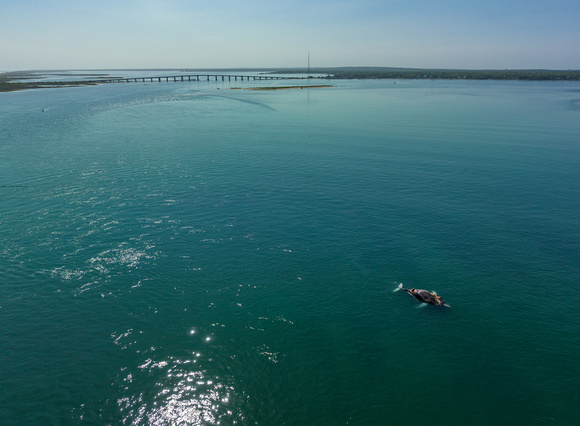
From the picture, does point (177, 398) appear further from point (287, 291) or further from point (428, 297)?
point (428, 297)

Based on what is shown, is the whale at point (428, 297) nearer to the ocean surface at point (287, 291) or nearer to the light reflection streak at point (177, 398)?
the ocean surface at point (287, 291)

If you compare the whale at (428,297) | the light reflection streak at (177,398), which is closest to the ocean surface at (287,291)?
the light reflection streak at (177,398)

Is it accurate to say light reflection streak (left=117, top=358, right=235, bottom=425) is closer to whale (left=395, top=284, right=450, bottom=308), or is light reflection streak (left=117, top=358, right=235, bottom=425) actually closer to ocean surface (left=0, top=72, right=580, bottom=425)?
ocean surface (left=0, top=72, right=580, bottom=425)

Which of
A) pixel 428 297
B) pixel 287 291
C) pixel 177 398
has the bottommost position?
pixel 177 398

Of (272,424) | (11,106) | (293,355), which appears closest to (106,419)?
(272,424)

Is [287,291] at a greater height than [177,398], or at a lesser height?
greater

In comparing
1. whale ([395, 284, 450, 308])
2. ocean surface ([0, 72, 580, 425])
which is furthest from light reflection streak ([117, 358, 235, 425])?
whale ([395, 284, 450, 308])

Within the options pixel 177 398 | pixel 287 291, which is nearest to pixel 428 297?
pixel 287 291

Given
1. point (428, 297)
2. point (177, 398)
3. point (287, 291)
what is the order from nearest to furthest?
1. point (177, 398)
2. point (428, 297)
3. point (287, 291)

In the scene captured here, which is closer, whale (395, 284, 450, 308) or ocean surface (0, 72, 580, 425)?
ocean surface (0, 72, 580, 425)
